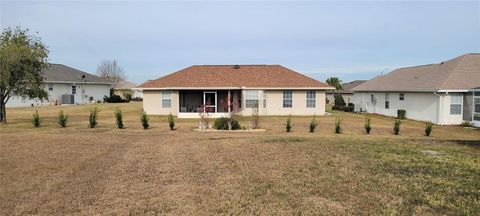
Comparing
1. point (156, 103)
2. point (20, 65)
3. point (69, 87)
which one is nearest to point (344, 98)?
point (156, 103)

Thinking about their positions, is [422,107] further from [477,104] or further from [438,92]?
[477,104]

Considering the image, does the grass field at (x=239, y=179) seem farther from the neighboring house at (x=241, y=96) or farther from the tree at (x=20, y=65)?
the neighboring house at (x=241, y=96)

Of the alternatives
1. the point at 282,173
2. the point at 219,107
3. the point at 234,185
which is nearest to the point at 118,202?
the point at 234,185

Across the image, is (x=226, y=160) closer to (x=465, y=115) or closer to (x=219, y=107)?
(x=219, y=107)

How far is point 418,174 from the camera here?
29.0ft

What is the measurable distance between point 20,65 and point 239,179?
20414 mm

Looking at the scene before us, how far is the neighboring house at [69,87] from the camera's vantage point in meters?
45.5

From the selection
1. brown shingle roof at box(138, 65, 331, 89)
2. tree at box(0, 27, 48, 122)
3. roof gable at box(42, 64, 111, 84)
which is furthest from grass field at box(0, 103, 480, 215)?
roof gable at box(42, 64, 111, 84)

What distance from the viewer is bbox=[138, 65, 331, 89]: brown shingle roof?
31734 millimetres

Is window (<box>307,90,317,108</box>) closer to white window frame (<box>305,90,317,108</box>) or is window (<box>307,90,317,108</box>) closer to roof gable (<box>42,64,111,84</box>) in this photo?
white window frame (<box>305,90,317,108</box>)

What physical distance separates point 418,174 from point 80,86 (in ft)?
162

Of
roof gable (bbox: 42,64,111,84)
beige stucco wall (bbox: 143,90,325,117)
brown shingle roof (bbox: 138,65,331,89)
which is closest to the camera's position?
brown shingle roof (bbox: 138,65,331,89)

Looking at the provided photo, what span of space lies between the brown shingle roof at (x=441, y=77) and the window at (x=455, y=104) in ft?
2.28

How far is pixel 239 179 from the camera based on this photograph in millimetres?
8516
